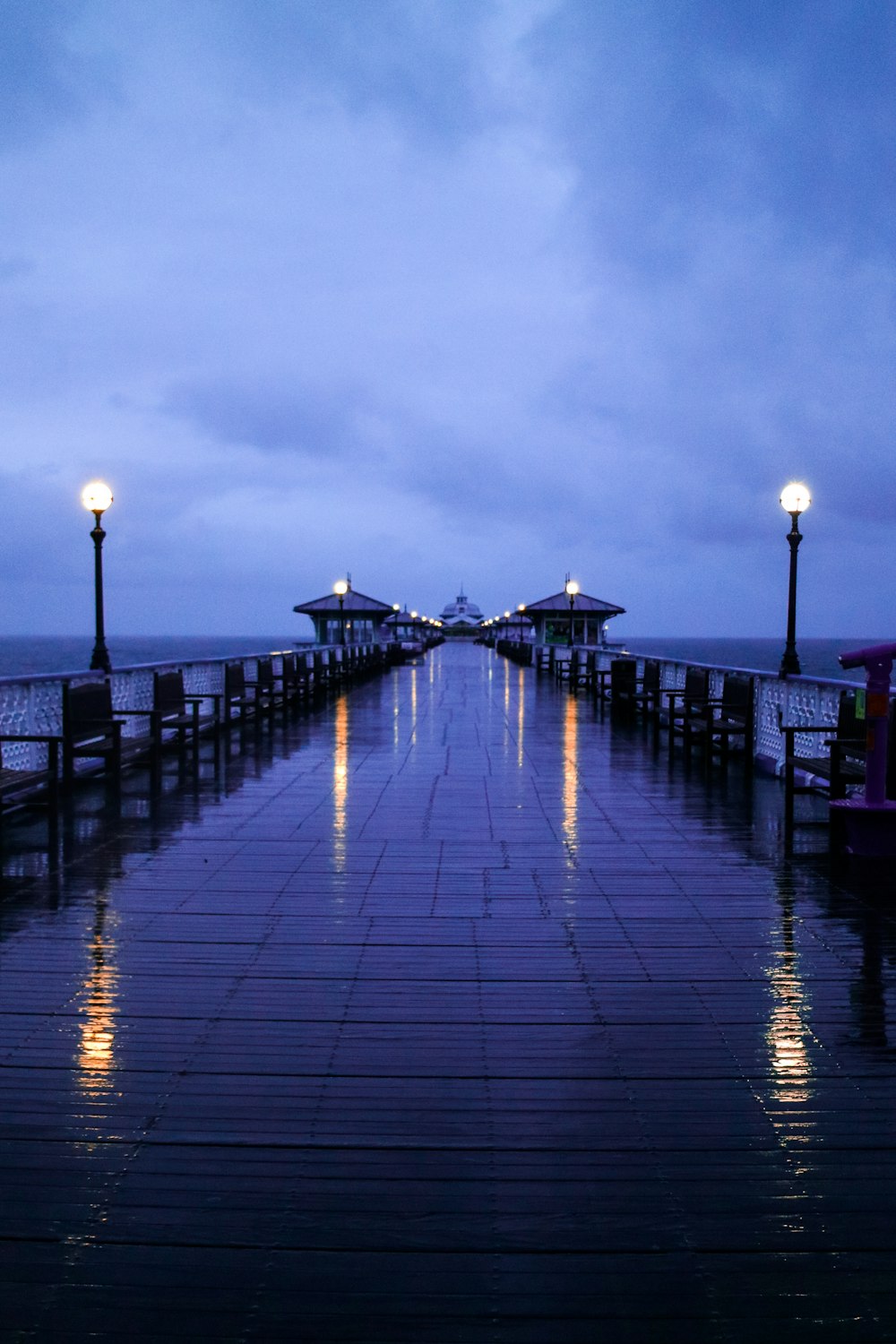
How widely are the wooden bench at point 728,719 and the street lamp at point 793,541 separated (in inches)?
18.0

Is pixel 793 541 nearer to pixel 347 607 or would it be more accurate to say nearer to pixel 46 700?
pixel 46 700

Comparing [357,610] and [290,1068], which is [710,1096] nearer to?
[290,1068]

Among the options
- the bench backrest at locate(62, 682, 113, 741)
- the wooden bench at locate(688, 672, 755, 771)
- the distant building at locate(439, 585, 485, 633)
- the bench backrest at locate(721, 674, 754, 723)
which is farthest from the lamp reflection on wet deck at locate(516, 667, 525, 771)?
the distant building at locate(439, 585, 485, 633)

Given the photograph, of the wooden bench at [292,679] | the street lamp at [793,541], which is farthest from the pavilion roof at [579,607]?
the street lamp at [793,541]

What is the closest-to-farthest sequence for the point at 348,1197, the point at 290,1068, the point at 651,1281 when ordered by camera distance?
the point at 651,1281
the point at 348,1197
the point at 290,1068

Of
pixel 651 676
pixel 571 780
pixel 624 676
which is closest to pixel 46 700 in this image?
pixel 571 780

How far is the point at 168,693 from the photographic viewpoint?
1059cm

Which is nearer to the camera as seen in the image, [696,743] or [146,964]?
[146,964]

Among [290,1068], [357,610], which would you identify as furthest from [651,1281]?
[357,610]

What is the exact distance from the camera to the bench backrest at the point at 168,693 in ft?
33.4

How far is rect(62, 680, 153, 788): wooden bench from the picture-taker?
8203 mm

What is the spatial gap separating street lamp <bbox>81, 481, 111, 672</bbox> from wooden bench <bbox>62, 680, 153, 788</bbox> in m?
2.21

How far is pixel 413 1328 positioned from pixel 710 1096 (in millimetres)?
1286

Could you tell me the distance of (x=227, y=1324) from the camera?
2033mm
